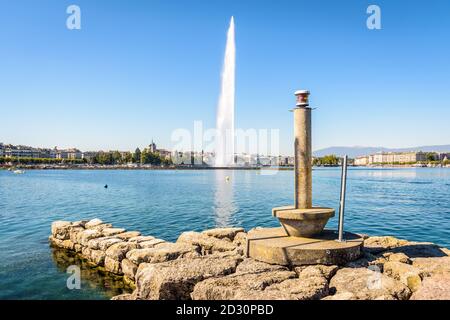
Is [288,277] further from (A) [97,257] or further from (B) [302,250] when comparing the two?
(A) [97,257]

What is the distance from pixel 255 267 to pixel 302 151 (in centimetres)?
339

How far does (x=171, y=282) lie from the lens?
7.59 meters

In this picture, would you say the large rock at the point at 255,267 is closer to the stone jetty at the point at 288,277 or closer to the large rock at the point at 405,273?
the stone jetty at the point at 288,277

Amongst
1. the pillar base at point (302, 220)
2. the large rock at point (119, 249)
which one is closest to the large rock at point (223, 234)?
the large rock at point (119, 249)

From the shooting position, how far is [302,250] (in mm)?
8164

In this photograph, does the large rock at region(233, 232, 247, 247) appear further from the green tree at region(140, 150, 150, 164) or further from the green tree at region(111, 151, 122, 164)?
the green tree at region(111, 151, 122, 164)

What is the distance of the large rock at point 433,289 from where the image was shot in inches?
249

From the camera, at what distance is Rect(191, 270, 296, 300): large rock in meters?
6.81
